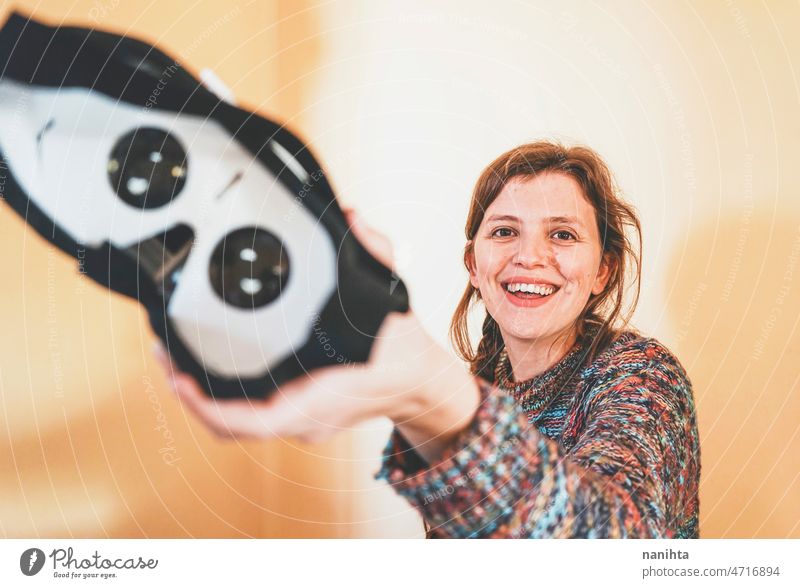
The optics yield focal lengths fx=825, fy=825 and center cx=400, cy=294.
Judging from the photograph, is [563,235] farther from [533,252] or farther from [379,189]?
[379,189]

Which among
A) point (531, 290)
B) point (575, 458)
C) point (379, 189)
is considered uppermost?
point (379, 189)

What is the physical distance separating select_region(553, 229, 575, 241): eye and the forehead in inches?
0.6

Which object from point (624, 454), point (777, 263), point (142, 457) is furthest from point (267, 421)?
point (777, 263)

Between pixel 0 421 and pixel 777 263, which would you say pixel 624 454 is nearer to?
pixel 777 263

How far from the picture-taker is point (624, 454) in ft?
2.42

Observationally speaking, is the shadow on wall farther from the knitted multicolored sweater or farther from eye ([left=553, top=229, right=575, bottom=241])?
eye ([left=553, top=229, right=575, bottom=241])

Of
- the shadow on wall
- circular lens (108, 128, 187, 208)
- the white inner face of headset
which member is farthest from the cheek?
circular lens (108, 128, 187, 208)

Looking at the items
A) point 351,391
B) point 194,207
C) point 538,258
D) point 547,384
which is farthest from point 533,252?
point 194,207

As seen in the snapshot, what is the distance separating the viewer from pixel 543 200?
2.62ft

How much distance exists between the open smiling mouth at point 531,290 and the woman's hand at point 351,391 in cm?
9

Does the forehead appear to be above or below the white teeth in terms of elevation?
above

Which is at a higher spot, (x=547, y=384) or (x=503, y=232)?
(x=503, y=232)

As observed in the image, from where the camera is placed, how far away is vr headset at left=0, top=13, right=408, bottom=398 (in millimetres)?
825

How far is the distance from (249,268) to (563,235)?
1.03 feet
